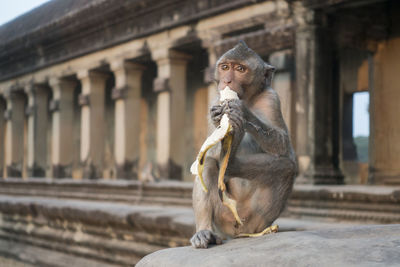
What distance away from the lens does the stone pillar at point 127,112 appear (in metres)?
14.3

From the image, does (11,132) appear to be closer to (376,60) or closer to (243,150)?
(376,60)

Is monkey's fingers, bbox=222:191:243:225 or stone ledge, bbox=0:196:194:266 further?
stone ledge, bbox=0:196:194:266

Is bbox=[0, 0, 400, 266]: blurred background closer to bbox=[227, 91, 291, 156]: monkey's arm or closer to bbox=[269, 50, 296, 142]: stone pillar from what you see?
bbox=[269, 50, 296, 142]: stone pillar

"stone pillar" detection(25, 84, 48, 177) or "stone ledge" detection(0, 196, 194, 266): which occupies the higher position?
"stone pillar" detection(25, 84, 48, 177)

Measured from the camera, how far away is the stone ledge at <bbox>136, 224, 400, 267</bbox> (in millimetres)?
2490

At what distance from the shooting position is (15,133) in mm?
19719

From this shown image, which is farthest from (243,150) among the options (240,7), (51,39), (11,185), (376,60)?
(11,185)

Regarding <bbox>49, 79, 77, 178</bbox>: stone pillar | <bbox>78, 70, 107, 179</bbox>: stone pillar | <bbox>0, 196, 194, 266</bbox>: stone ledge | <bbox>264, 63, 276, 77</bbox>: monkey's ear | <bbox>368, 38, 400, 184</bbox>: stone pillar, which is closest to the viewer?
<bbox>264, 63, 276, 77</bbox>: monkey's ear

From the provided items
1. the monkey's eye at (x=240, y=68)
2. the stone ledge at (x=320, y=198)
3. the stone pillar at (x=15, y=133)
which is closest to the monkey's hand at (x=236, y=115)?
the monkey's eye at (x=240, y=68)

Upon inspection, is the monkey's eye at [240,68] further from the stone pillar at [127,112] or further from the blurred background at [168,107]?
the stone pillar at [127,112]

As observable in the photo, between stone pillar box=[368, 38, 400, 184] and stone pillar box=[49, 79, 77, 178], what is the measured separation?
943 cm

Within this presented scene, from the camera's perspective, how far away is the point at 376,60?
35.5ft

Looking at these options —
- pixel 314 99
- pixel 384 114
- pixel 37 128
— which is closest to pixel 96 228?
pixel 314 99

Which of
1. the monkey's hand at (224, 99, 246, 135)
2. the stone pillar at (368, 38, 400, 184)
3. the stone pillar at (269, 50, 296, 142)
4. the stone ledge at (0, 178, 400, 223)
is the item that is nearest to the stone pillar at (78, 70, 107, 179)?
the stone ledge at (0, 178, 400, 223)
